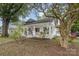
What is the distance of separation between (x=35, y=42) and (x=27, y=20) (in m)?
0.35

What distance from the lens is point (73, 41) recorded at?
9.12 meters

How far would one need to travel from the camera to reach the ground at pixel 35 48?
9.10m

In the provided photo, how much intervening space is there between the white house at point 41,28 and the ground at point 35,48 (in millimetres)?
89

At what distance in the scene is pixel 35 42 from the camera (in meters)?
9.13

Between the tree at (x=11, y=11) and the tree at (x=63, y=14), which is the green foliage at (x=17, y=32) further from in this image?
the tree at (x=63, y=14)

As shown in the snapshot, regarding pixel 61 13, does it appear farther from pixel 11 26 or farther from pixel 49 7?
pixel 11 26

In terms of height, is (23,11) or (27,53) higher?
(23,11)

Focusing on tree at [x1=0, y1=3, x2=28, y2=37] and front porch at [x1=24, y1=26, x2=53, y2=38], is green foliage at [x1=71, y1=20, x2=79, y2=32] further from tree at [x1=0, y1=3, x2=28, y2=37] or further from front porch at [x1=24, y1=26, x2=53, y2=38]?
tree at [x1=0, y1=3, x2=28, y2=37]

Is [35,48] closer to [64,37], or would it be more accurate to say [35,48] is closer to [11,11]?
[64,37]

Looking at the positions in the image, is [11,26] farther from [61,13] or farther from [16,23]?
[61,13]

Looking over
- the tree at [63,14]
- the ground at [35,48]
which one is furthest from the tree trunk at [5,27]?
the tree at [63,14]

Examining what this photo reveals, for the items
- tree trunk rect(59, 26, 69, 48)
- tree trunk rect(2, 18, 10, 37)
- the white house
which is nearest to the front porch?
the white house

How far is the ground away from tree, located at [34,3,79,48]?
107 millimetres

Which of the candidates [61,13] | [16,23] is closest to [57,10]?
[61,13]
